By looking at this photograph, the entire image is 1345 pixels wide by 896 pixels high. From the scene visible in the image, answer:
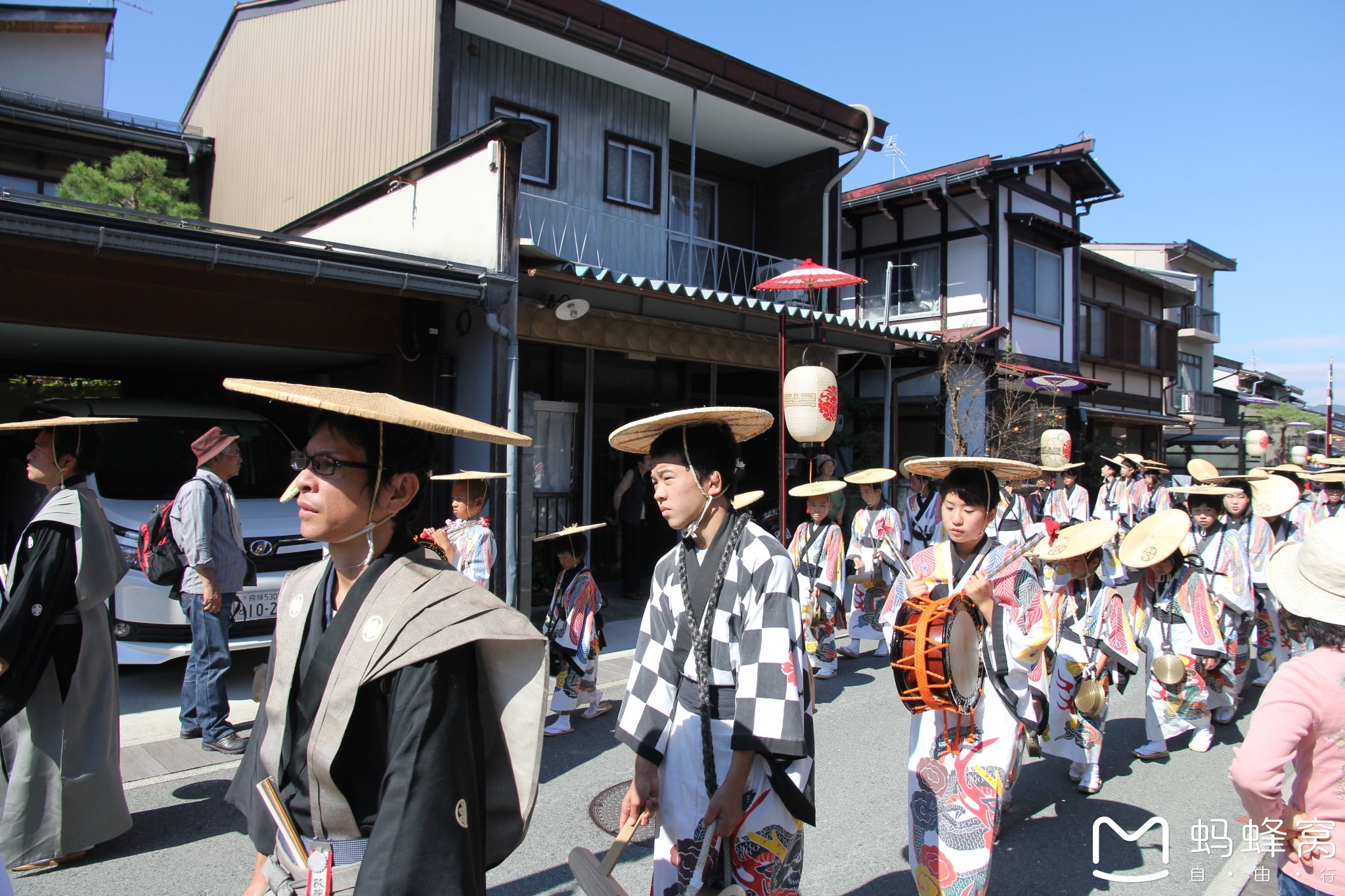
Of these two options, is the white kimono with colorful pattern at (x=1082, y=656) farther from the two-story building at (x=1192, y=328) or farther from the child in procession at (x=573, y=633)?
the two-story building at (x=1192, y=328)

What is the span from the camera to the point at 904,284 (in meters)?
18.0

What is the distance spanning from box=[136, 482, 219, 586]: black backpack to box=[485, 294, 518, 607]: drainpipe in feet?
7.76

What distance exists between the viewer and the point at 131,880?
3.64 metres

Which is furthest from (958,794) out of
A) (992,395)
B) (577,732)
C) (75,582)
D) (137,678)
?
(992,395)

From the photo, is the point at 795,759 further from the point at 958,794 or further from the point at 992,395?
the point at 992,395

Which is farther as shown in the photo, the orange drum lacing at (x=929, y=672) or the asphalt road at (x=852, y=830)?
the asphalt road at (x=852, y=830)

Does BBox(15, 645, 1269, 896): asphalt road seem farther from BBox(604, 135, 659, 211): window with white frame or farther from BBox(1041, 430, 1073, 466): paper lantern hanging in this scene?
BBox(1041, 430, 1073, 466): paper lantern hanging

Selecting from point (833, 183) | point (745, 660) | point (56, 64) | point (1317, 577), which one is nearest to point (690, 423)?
point (745, 660)

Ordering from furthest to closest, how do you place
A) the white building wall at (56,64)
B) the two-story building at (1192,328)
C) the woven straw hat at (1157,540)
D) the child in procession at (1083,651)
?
the two-story building at (1192,328) < the white building wall at (56,64) < the woven straw hat at (1157,540) < the child in procession at (1083,651)

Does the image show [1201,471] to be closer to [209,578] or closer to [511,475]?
[511,475]

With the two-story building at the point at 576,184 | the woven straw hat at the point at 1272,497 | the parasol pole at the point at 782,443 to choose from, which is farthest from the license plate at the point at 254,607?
the woven straw hat at the point at 1272,497

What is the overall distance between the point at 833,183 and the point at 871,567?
7.22 m

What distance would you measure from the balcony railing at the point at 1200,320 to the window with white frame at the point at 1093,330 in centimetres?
1007

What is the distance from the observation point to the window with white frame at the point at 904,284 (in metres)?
17.5
